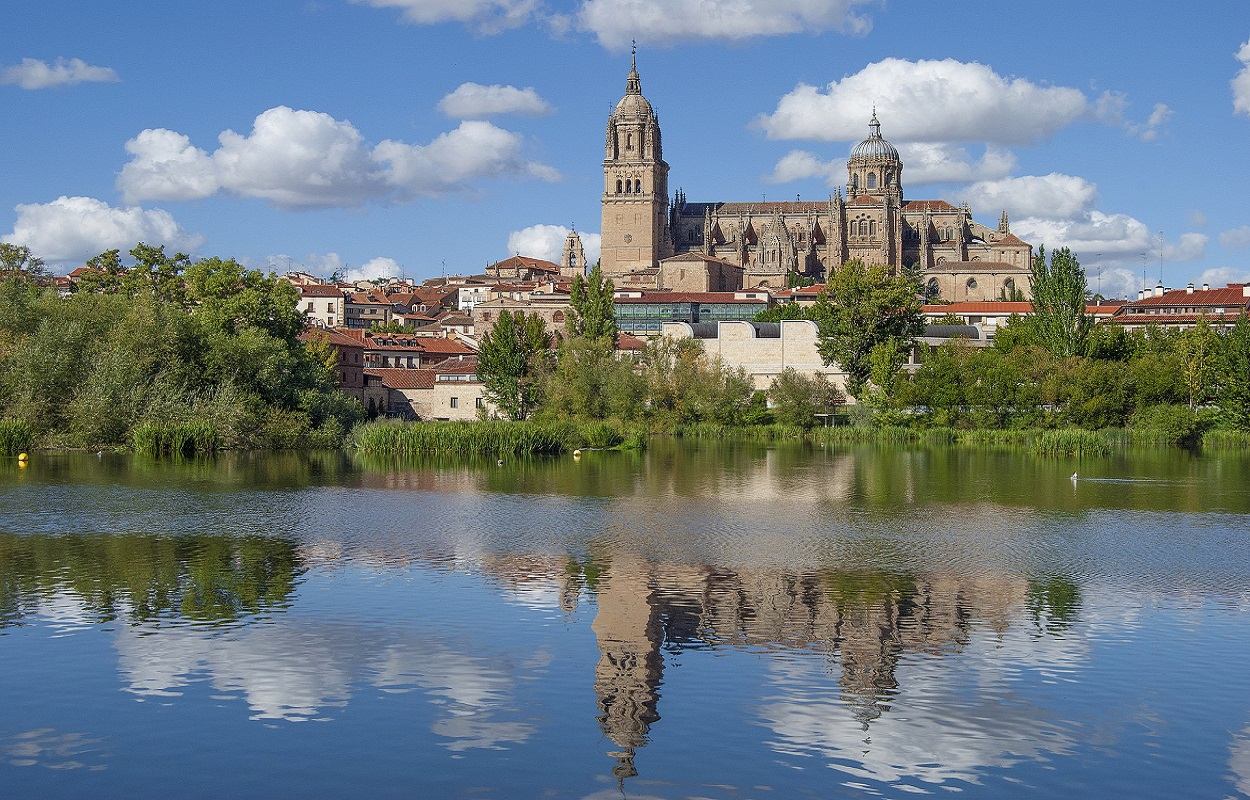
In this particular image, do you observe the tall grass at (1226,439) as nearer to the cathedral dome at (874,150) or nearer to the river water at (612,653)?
the river water at (612,653)

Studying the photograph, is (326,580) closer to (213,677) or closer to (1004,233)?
(213,677)

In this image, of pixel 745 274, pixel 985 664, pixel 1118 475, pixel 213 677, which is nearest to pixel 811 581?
pixel 985 664

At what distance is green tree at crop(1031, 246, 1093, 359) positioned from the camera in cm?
6197

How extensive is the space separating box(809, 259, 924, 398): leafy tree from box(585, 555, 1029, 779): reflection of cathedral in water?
48.8 metres

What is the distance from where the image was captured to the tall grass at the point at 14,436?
38.7 meters

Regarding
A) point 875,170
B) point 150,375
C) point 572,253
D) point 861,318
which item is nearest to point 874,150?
point 875,170

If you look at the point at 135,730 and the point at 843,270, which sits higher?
the point at 843,270

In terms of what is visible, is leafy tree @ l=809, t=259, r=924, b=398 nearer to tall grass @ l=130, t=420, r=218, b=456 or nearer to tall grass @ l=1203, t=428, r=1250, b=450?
tall grass @ l=1203, t=428, r=1250, b=450

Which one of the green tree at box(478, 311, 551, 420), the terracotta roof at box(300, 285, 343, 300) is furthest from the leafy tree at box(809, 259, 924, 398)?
the terracotta roof at box(300, 285, 343, 300)

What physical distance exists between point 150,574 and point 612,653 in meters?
7.44

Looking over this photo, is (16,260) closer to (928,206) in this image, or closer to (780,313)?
(780,313)

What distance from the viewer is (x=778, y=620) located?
590 inches

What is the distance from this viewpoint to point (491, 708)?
1135cm

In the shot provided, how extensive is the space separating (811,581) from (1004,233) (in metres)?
114
